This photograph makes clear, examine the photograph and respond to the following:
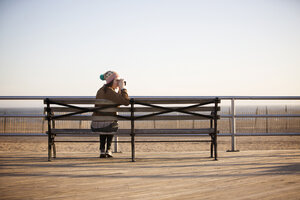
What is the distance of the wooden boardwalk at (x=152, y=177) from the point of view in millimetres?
3055

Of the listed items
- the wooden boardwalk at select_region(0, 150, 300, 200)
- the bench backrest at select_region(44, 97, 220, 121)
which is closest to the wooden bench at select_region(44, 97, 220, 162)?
the bench backrest at select_region(44, 97, 220, 121)

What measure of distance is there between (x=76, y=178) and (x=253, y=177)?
6.53 feet

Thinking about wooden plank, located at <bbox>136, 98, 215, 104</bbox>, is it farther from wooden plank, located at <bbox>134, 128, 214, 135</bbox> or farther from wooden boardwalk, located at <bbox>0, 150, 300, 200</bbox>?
wooden boardwalk, located at <bbox>0, 150, 300, 200</bbox>

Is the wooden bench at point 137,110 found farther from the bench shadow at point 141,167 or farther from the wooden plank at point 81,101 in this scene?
the bench shadow at point 141,167


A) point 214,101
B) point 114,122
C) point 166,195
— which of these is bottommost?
point 166,195

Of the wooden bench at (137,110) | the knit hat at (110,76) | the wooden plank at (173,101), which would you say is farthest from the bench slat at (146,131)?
the knit hat at (110,76)

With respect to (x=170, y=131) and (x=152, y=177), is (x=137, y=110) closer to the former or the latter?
(x=170, y=131)

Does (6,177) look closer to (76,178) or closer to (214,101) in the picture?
(76,178)

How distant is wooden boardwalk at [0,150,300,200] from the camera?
10.0 feet

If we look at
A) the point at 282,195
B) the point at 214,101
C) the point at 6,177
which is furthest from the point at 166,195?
the point at 214,101

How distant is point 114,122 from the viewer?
524cm

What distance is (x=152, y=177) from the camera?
378 cm

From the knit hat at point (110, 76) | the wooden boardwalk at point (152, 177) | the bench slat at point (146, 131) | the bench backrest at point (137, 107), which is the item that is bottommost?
the wooden boardwalk at point (152, 177)

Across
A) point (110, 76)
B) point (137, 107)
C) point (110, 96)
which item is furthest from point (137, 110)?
point (110, 76)
